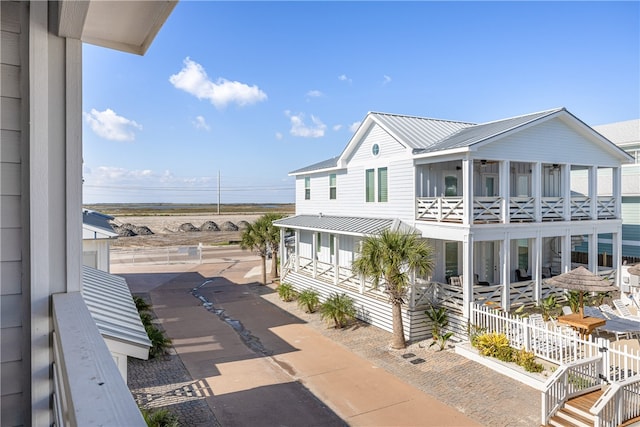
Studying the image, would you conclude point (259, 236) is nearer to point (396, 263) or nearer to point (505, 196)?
point (396, 263)

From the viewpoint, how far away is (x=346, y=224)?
17.1 meters

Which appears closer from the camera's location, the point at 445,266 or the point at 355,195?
the point at 445,266

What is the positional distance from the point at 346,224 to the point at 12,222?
587 inches

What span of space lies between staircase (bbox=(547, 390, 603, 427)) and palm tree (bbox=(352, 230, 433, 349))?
15.8ft

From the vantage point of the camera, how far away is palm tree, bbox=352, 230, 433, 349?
12.0 meters

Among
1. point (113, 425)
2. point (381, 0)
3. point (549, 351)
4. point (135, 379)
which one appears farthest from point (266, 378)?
point (381, 0)

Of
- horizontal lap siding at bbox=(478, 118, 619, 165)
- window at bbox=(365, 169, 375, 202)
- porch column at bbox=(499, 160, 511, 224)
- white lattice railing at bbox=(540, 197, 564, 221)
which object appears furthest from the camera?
window at bbox=(365, 169, 375, 202)

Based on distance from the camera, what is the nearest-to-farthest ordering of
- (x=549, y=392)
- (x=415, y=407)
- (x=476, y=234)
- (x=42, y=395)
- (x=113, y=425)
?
(x=113, y=425), (x=42, y=395), (x=549, y=392), (x=415, y=407), (x=476, y=234)

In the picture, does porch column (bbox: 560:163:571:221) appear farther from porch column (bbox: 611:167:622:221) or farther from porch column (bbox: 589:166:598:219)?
porch column (bbox: 611:167:622:221)

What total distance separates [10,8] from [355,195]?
16157 millimetres

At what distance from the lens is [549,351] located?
10.7 m

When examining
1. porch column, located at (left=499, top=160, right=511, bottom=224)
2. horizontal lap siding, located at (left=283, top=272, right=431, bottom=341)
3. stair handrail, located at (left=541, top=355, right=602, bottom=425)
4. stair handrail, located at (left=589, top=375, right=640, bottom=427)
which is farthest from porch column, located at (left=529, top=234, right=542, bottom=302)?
stair handrail, located at (left=589, top=375, right=640, bottom=427)

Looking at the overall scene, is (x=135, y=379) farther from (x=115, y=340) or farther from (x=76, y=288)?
(x=76, y=288)

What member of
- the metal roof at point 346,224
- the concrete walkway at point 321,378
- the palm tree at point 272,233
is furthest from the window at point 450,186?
the palm tree at point 272,233
